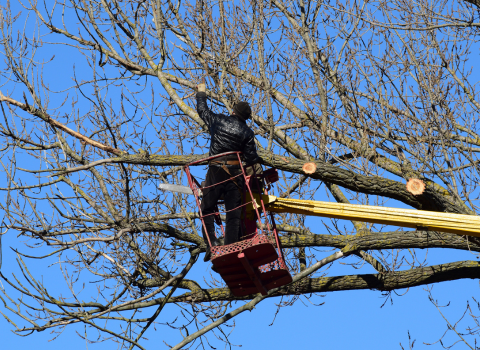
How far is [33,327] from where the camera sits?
293 inches

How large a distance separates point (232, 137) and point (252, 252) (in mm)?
1411

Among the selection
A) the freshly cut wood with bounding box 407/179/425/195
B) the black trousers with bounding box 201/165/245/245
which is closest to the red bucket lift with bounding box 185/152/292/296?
the black trousers with bounding box 201/165/245/245

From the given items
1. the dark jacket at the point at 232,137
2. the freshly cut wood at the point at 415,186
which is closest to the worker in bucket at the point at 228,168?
the dark jacket at the point at 232,137

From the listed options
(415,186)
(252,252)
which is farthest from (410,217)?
(252,252)

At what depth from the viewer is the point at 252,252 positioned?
635cm

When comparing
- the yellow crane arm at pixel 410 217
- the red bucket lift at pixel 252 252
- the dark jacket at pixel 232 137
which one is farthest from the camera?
the dark jacket at pixel 232 137

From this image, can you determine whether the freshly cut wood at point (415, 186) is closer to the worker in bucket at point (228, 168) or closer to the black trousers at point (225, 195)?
the worker in bucket at point (228, 168)

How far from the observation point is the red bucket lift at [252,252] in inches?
249

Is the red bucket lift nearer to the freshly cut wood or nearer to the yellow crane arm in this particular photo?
the yellow crane arm

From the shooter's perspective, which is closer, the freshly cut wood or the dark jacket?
Result: the dark jacket

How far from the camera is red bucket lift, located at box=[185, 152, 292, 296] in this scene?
633cm

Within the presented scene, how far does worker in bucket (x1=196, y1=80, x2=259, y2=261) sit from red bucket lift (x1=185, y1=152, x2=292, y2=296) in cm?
11

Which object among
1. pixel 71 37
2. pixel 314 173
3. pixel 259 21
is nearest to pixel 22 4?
pixel 71 37

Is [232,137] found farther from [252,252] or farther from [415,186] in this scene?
[415,186]
